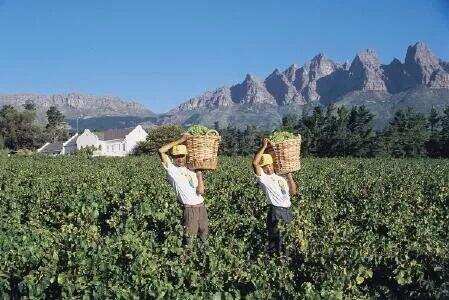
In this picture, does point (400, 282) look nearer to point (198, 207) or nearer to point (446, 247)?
point (446, 247)

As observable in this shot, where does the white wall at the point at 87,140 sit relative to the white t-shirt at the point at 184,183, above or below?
above

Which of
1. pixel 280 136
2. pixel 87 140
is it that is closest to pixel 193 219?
pixel 280 136

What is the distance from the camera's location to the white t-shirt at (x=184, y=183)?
7.16 meters

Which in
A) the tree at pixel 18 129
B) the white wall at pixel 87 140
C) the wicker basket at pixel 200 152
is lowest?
the wicker basket at pixel 200 152

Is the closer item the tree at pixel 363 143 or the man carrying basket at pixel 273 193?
the man carrying basket at pixel 273 193

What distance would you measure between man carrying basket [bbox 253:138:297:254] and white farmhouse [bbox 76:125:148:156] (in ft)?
281

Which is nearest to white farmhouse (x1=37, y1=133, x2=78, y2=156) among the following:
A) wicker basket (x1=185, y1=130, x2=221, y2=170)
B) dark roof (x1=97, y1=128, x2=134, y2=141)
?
dark roof (x1=97, y1=128, x2=134, y2=141)

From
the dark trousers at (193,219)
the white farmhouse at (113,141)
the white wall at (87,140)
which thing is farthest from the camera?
the white farmhouse at (113,141)

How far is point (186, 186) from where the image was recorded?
7.19 meters

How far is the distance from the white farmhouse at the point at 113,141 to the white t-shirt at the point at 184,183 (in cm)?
8555

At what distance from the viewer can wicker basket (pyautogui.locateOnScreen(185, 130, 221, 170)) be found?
755 cm

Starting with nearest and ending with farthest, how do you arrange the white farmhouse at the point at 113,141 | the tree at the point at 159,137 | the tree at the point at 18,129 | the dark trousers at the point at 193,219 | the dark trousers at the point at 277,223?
1. the dark trousers at the point at 193,219
2. the dark trousers at the point at 277,223
3. the tree at the point at 159,137
4. the white farmhouse at the point at 113,141
5. the tree at the point at 18,129

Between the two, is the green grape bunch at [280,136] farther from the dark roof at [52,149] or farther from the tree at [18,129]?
the tree at [18,129]

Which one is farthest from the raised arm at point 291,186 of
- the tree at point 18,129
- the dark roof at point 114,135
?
the tree at point 18,129
